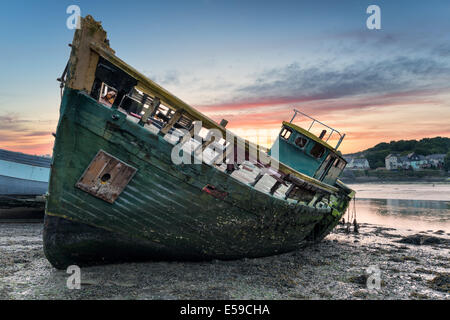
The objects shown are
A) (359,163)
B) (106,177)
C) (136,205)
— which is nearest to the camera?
(106,177)

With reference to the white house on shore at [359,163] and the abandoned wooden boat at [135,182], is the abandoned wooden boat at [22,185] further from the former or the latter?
the white house on shore at [359,163]

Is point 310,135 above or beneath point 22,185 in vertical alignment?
above

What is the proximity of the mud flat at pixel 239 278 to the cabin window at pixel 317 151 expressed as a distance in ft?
12.2

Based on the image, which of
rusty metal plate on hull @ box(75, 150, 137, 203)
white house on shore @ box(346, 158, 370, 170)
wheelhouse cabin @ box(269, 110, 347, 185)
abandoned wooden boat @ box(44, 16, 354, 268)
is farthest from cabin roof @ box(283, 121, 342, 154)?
white house on shore @ box(346, 158, 370, 170)

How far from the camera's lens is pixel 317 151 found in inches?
437

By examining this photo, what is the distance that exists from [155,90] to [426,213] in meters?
21.0

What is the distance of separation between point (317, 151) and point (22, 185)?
14575 millimetres

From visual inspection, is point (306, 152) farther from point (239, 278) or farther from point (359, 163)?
point (359, 163)

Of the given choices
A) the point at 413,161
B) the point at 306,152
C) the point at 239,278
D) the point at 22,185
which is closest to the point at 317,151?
the point at 306,152

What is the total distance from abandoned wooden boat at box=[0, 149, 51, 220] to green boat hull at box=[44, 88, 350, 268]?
31.0 feet

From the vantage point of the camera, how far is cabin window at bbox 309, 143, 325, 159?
1107cm

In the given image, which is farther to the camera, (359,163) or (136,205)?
(359,163)
